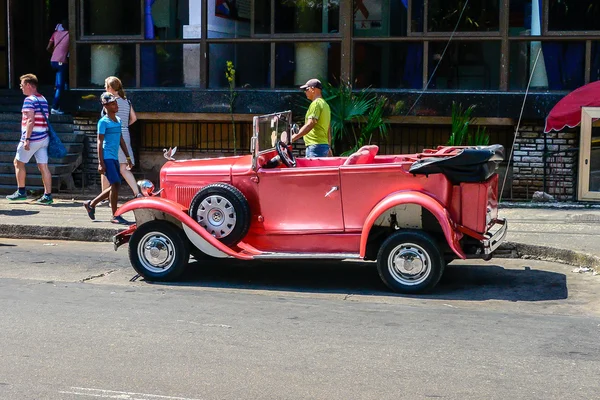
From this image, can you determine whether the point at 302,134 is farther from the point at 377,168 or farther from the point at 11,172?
the point at 11,172

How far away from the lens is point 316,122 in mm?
11516

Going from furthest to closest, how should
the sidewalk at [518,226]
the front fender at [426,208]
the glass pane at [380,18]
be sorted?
1. the glass pane at [380,18]
2. the sidewalk at [518,226]
3. the front fender at [426,208]

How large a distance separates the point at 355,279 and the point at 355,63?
6.55m

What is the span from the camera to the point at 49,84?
1917 centimetres

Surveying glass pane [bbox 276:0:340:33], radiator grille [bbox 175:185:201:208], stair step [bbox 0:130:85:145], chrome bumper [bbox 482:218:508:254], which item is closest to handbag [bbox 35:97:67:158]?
stair step [bbox 0:130:85:145]

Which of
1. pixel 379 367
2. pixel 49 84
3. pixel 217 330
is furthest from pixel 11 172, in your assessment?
pixel 379 367

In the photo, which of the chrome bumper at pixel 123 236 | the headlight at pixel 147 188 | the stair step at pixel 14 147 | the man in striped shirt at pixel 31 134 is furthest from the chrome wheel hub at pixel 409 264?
the stair step at pixel 14 147

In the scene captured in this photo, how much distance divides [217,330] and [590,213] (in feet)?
24.7

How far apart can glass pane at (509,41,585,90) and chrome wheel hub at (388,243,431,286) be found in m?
6.85

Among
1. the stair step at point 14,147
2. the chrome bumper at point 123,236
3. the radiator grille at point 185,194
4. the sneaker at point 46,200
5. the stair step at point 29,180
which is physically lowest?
the sneaker at point 46,200

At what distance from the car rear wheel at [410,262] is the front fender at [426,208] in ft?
0.55

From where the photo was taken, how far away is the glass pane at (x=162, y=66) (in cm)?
1599

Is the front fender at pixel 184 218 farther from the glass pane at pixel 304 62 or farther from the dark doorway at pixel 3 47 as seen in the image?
the dark doorway at pixel 3 47

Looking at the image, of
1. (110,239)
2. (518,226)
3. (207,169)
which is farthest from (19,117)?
(518,226)
